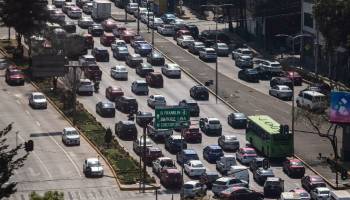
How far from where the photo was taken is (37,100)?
13288cm

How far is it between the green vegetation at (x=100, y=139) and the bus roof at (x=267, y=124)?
42.1ft

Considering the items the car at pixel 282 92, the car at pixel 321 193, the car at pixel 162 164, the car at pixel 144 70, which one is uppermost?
the car at pixel 144 70

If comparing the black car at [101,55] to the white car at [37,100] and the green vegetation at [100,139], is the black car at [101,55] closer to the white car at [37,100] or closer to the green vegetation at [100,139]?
the green vegetation at [100,139]

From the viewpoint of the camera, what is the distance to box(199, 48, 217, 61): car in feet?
522

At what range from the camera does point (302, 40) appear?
159000mm

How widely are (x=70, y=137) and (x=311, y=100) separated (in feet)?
89.6

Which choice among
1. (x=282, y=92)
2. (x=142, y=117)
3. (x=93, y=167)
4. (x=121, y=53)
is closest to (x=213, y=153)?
(x=93, y=167)

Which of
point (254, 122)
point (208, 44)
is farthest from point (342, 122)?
point (208, 44)

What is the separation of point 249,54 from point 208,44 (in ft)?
33.5

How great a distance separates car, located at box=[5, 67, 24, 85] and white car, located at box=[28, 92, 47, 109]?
9.31m

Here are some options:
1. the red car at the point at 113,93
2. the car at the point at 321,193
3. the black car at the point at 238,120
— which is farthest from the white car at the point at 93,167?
the red car at the point at 113,93

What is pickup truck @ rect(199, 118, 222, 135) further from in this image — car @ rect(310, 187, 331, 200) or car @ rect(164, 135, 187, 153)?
car @ rect(310, 187, 331, 200)

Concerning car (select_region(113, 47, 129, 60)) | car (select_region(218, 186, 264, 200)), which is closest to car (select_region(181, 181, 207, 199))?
car (select_region(218, 186, 264, 200))

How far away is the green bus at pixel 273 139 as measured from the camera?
11244cm
